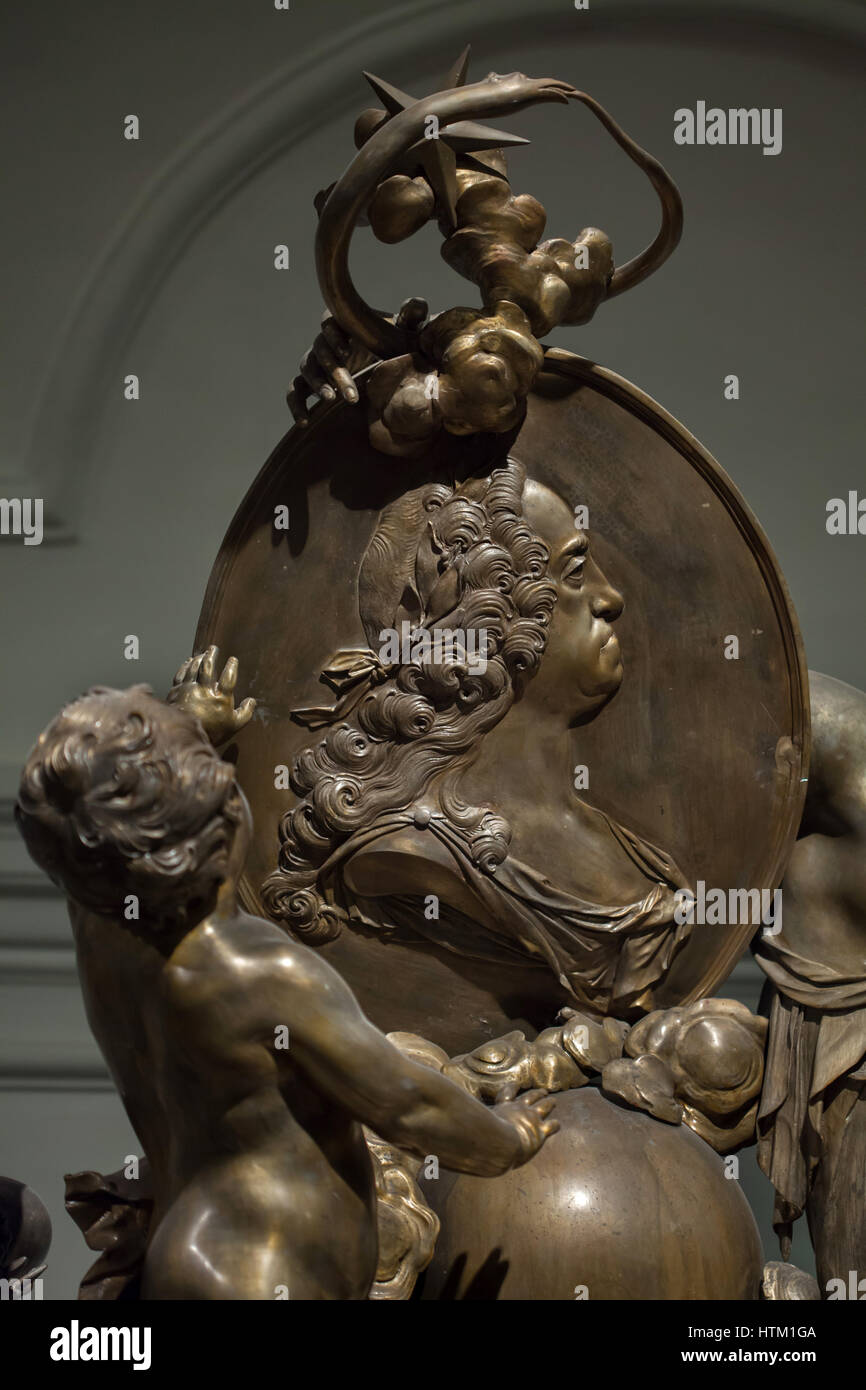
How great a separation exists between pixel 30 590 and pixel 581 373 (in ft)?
5.34

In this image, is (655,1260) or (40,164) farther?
(40,164)

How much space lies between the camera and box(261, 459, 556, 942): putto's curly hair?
212 centimetres

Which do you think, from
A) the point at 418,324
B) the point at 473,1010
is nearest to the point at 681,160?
the point at 418,324

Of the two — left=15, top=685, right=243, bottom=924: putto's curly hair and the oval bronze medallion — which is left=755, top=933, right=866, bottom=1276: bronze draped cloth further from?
left=15, top=685, right=243, bottom=924: putto's curly hair

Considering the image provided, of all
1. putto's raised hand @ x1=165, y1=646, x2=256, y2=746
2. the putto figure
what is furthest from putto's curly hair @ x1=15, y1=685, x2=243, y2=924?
putto's raised hand @ x1=165, y1=646, x2=256, y2=746

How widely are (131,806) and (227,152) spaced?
229 centimetres

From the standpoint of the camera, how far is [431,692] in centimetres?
213

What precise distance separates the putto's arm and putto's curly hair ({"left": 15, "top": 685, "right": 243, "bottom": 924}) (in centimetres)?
12

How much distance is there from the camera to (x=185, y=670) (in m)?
2.12

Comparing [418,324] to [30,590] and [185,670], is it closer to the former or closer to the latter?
[185,670]

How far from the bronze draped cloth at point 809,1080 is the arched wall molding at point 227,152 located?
1.89 m

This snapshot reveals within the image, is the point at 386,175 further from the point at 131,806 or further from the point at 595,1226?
the point at 595,1226

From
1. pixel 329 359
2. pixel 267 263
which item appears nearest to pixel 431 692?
pixel 329 359

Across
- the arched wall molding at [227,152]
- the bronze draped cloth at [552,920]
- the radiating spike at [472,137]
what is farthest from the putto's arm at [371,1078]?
the arched wall molding at [227,152]
